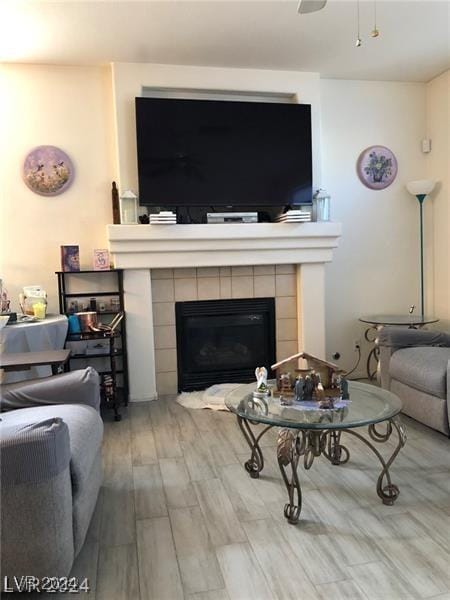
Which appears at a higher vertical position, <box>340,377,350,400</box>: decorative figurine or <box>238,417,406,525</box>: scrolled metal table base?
<box>340,377,350,400</box>: decorative figurine

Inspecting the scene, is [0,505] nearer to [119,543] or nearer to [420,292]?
[119,543]

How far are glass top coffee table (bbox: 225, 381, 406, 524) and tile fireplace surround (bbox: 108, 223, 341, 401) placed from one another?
144 centimetres

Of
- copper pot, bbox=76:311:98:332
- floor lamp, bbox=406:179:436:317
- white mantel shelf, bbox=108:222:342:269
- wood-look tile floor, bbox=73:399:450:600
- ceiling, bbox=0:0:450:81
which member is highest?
ceiling, bbox=0:0:450:81

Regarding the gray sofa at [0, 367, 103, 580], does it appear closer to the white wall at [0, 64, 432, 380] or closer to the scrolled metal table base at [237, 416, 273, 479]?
the scrolled metal table base at [237, 416, 273, 479]

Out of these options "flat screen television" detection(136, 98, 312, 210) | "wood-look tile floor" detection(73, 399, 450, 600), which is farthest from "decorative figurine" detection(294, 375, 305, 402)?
"flat screen television" detection(136, 98, 312, 210)

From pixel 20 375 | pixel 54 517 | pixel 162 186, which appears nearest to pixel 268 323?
pixel 162 186

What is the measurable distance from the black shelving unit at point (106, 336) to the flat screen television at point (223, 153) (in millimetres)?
763

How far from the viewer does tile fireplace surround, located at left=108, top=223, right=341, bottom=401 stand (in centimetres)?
359

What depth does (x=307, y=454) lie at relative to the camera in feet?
7.31

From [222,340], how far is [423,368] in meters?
Answer: 1.70

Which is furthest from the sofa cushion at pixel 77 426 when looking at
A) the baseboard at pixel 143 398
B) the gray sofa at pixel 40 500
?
the baseboard at pixel 143 398

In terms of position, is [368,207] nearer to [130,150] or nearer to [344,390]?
[130,150]

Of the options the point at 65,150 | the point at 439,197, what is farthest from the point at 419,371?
the point at 65,150

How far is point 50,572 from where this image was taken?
148 cm
